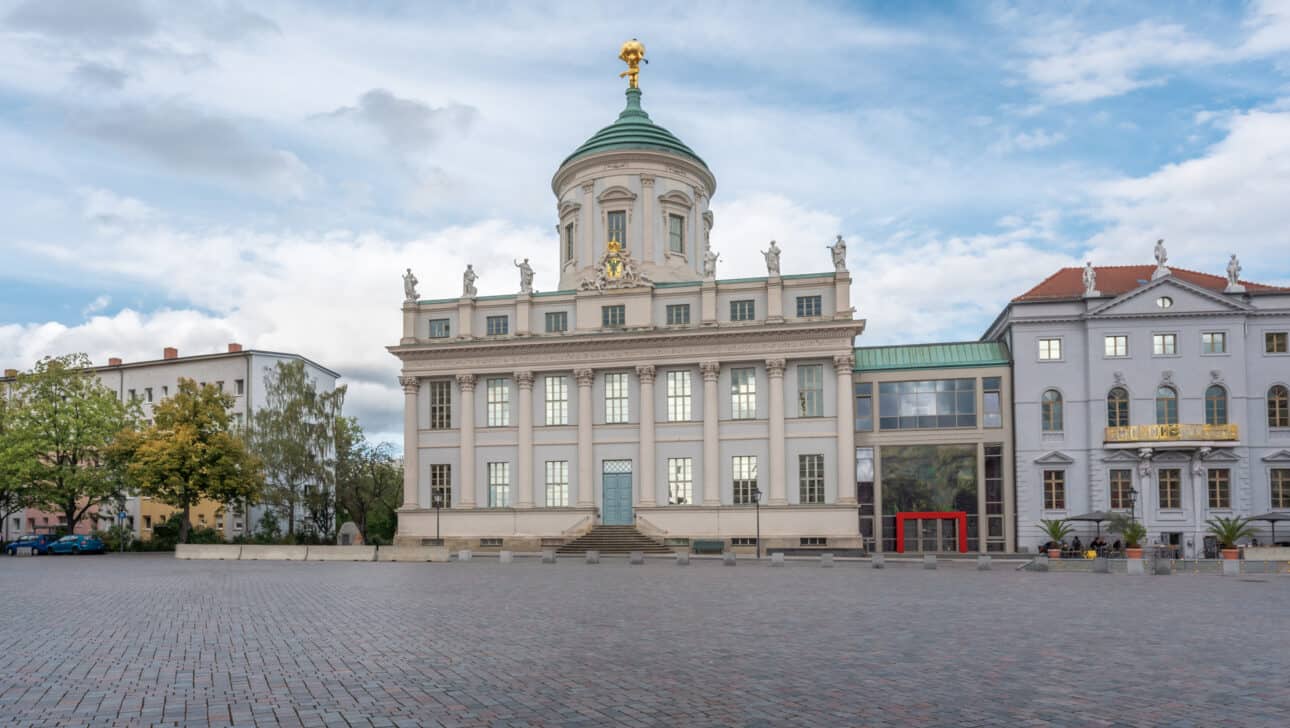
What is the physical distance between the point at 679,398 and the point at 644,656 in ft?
142

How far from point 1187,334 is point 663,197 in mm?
29981

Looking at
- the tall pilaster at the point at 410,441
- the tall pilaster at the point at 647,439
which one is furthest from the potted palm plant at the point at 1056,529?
the tall pilaster at the point at 410,441

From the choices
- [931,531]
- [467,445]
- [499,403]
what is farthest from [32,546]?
[931,531]

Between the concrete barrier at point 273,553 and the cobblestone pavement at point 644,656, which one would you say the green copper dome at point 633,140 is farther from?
the cobblestone pavement at point 644,656

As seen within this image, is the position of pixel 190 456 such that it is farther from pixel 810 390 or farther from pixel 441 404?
pixel 810 390

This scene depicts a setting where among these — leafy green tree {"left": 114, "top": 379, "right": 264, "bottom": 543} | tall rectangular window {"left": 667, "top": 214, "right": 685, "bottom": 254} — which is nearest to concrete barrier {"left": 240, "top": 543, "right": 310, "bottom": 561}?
leafy green tree {"left": 114, "top": 379, "right": 264, "bottom": 543}

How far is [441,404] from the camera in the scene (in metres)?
60.5

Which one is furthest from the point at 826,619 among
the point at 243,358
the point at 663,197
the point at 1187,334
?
the point at 243,358

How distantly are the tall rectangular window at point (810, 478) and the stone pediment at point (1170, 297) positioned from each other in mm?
16298

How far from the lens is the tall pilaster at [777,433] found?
54781 mm

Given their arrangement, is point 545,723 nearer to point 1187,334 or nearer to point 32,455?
point 1187,334

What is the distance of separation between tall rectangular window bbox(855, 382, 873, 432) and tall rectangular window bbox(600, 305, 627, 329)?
13.7 metres

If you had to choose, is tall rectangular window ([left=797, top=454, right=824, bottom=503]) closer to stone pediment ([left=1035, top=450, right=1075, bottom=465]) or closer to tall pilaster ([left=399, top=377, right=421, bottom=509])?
stone pediment ([left=1035, top=450, right=1075, bottom=465])

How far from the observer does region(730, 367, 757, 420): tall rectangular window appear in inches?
2219
